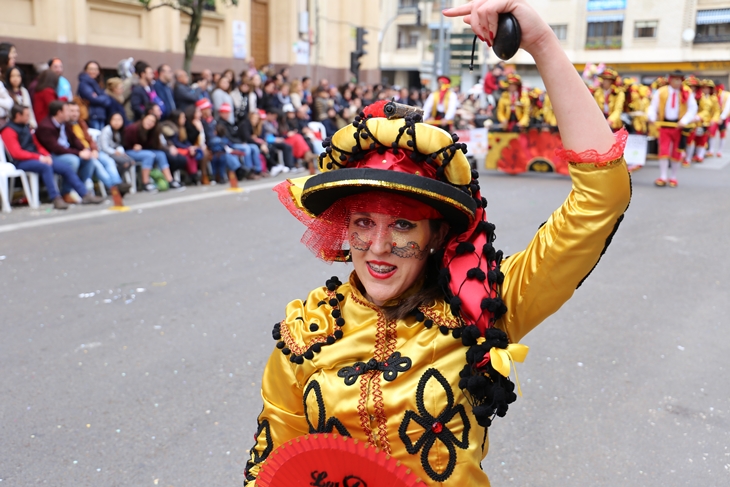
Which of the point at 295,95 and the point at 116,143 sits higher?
the point at 295,95

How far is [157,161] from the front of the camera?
11.4 meters

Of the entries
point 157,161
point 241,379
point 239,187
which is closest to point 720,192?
point 239,187

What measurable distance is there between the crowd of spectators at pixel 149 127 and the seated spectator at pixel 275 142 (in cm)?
2

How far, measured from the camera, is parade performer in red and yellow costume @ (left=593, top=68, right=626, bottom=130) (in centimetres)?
1315

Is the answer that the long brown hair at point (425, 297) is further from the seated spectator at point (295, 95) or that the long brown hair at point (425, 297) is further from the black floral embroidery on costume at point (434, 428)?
the seated spectator at point (295, 95)

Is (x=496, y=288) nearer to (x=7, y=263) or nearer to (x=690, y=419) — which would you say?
(x=690, y=419)

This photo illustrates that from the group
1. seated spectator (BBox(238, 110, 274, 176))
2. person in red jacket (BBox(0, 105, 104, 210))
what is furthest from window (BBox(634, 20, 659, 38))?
person in red jacket (BBox(0, 105, 104, 210))

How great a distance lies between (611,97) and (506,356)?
12.9 m

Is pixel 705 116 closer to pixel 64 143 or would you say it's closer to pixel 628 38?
pixel 64 143

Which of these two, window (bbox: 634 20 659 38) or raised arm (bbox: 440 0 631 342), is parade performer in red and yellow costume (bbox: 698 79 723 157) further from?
raised arm (bbox: 440 0 631 342)

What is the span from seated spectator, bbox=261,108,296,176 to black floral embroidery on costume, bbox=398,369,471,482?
496 inches

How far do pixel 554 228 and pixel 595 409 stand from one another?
273 centimetres

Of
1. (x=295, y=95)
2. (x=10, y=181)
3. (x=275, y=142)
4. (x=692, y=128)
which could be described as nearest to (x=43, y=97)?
(x=10, y=181)

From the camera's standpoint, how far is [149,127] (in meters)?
11.5
